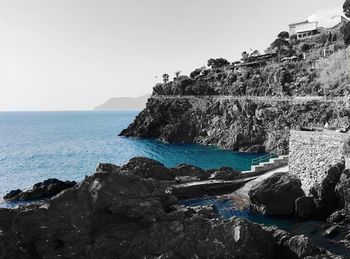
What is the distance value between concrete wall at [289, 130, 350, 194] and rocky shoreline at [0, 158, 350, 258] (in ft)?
29.8

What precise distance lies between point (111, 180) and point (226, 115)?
68593 millimetres

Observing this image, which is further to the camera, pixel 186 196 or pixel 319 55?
pixel 319 55

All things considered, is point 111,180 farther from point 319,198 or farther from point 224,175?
point 224,175

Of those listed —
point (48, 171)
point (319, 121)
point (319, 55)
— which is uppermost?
point (319, 55)

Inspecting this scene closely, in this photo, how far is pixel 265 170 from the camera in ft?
146

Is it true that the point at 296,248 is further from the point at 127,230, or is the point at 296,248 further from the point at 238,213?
the point at 238,213

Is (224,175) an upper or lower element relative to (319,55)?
lower

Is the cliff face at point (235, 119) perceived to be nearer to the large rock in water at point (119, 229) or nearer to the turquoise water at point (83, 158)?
the turquoise water at point (83, 158)

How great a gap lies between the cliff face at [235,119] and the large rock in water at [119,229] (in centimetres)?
4324

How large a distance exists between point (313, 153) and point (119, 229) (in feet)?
69.6

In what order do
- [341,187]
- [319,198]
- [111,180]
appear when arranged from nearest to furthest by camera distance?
[111,180] → [341,187] → [319,198]

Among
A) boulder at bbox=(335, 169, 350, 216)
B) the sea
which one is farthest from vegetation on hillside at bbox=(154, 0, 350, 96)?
boulder at bbox=(335, 169, 350, 216)

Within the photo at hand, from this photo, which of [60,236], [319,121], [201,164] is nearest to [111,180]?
[60,236]

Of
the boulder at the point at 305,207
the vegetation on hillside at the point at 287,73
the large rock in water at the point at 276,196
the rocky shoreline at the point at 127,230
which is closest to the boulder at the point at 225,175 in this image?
the large rock in water at the point at 276,196
